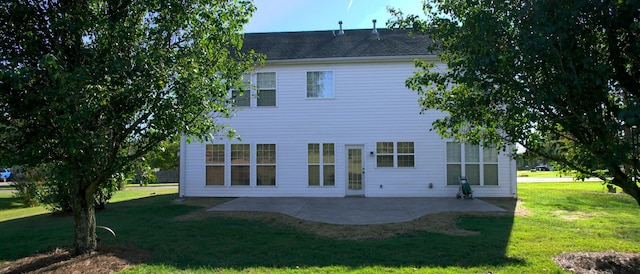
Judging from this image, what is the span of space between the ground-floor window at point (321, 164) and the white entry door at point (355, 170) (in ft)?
1.94

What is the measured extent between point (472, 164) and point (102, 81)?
13093 mm

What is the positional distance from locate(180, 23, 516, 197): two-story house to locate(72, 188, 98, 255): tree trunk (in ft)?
30.9

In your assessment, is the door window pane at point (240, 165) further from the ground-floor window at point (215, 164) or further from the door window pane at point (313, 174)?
the door window pane at point (313, 174)

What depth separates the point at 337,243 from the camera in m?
7.25

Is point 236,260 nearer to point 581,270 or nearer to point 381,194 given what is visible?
point 581,270

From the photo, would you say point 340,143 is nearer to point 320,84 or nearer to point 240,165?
point 320,84

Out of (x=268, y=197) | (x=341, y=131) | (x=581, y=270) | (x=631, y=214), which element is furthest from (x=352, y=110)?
(x=581, y=270)

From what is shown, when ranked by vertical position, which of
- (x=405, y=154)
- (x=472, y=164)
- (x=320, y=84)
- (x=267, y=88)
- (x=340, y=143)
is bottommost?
(x=472, y=164)

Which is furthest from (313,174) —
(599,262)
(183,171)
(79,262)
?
(599,262)

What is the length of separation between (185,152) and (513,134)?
43.1 ft

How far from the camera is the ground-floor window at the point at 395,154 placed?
14984 mm

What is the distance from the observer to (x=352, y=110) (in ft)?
50.1

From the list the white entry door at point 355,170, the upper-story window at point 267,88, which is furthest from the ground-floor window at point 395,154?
the upper-story window at point 267,88

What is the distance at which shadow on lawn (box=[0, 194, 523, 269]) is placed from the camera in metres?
5.99
